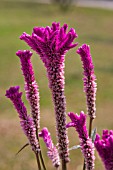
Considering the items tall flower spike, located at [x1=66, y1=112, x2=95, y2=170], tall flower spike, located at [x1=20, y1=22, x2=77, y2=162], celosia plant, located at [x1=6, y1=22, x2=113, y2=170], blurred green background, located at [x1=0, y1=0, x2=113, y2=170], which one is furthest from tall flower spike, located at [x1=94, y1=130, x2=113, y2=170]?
blurred green background, located at [x1=0, y1=0, x2=113, y2=170]

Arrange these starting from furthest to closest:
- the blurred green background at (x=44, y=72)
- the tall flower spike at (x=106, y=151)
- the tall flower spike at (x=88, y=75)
Result: the blurred green background at (x=44, y=72)
the tall flower spike at (x=88, y=75)
the tall flower spike at (x=106, y=151)

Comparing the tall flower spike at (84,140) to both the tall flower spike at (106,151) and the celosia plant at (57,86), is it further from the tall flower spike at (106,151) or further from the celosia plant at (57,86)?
the tall flower spike at (106,151)

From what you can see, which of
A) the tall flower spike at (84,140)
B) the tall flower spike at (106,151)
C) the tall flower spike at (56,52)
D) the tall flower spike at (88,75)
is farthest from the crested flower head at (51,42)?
the tall flower spike at (106,151)

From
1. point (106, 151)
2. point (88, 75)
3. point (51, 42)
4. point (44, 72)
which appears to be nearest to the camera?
point (106, 151)

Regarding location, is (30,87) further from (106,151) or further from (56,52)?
(106,151)

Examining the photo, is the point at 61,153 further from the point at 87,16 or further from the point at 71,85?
the point at 87,16

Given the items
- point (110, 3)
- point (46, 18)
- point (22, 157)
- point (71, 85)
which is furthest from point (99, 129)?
point (110, 3)

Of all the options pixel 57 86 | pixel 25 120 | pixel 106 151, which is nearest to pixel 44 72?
pixel 25 120
